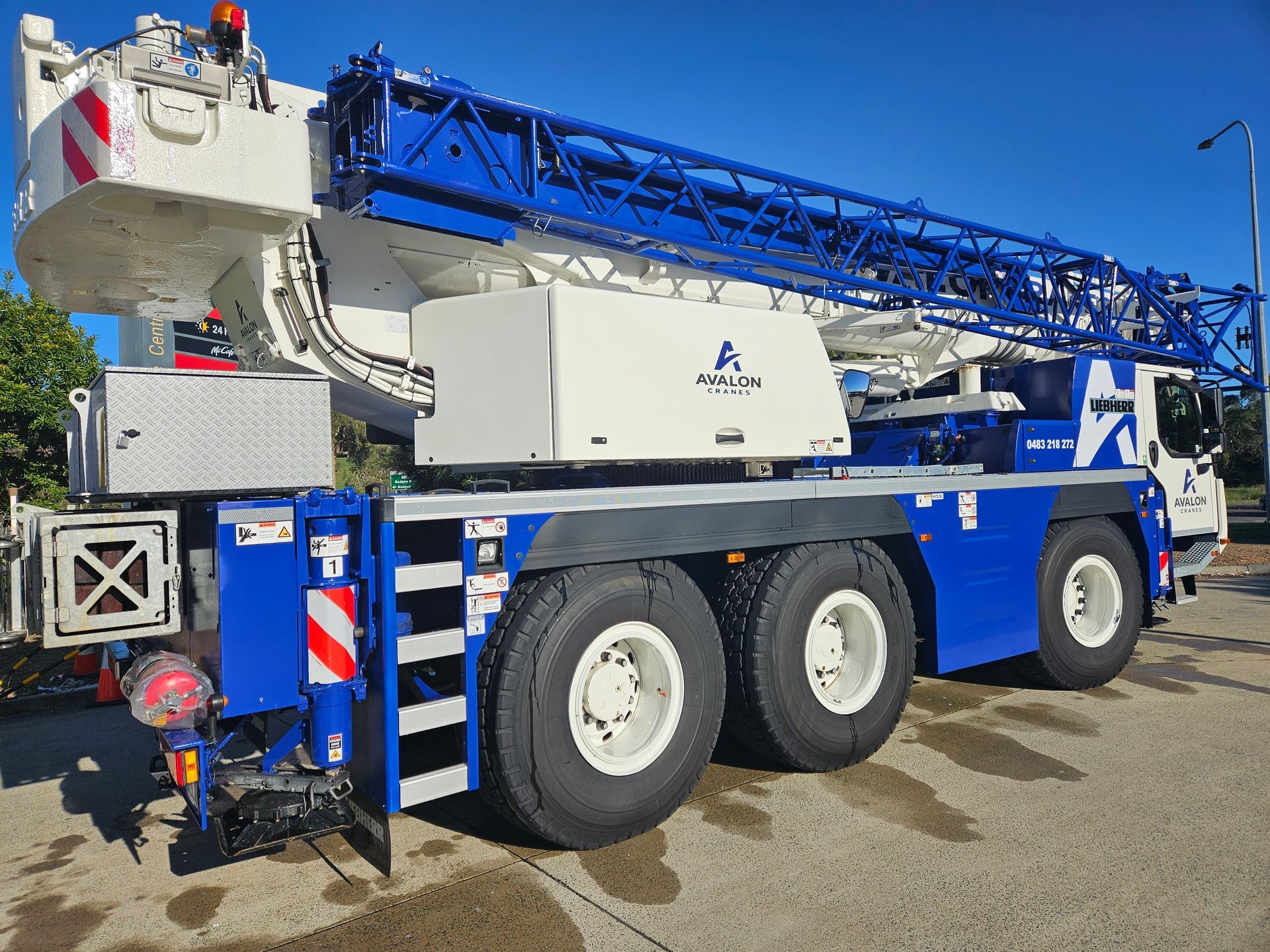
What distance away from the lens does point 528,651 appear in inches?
157

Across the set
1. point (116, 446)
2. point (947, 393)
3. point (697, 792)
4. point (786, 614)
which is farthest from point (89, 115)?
point (947, 393)

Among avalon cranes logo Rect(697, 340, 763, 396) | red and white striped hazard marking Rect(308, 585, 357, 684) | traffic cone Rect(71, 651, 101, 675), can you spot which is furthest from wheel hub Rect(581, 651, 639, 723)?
traffic cone Rect(71, 651, 101, 675)

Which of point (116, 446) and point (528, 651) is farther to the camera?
point (528, 651)

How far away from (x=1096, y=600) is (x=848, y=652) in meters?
3.09

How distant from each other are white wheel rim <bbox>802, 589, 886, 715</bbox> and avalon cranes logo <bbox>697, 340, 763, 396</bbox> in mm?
1344

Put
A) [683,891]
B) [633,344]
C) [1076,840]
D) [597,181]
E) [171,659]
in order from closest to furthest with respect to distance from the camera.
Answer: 1. [171,659]
2. [683,891]
3. [1076,840]
4. [633,344]
5. [597,181]

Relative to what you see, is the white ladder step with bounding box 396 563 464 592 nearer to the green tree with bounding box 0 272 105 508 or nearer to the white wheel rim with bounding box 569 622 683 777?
the white wheel rim with bounding box 569 622 683 777

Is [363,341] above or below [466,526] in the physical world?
above

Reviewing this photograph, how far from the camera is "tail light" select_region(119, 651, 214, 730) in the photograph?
11.1ft

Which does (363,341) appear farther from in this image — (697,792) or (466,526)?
(697,792)

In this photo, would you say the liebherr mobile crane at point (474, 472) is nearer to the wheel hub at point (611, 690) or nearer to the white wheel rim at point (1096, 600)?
the wheel hub at point (611, 690)

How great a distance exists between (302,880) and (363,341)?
2.72 m

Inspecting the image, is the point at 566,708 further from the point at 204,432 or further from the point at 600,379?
the point at 204,432

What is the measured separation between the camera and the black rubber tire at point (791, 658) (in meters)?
4.88
